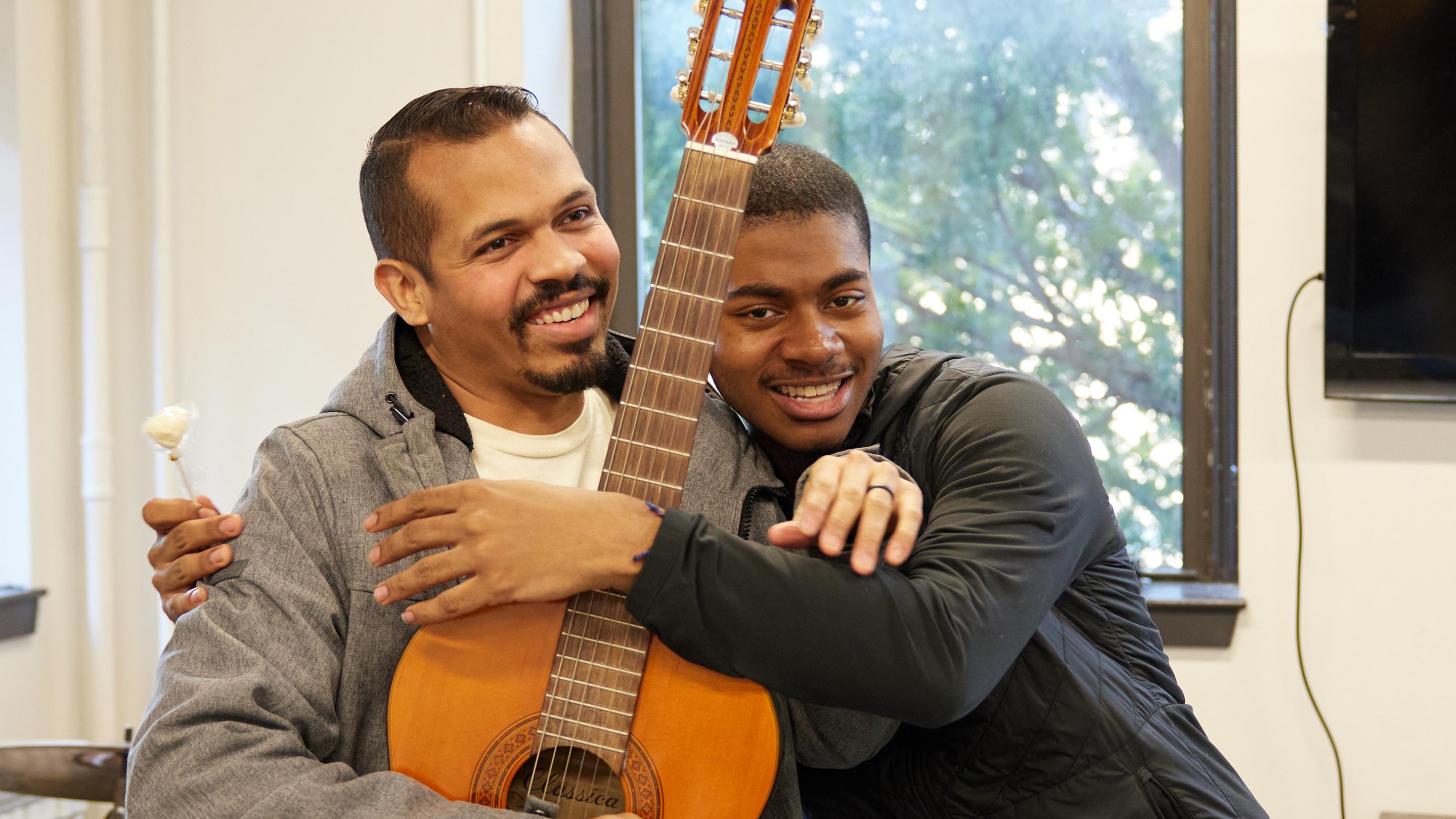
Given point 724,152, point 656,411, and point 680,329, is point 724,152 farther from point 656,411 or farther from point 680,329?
point 656,411

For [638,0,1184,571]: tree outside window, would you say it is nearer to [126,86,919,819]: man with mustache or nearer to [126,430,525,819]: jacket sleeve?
[126,86,919,819]: man with mustache

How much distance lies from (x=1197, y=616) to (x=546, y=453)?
1.62 m

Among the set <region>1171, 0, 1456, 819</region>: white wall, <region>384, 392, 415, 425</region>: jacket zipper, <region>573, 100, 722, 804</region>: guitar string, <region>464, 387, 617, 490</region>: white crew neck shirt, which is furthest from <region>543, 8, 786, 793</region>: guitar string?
<region>1171, 0, 1456, 819</region>: white wall

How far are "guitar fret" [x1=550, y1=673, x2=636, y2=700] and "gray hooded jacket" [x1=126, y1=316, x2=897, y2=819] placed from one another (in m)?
0.15

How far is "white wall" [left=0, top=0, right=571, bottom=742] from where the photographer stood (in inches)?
101

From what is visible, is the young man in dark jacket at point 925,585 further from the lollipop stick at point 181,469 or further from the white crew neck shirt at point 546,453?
the lollipop stick at point 181,469

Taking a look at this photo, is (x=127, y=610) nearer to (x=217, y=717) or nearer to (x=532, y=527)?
(x=217, y=717)

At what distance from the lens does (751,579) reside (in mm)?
1111

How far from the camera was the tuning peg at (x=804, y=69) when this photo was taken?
4.57 feet

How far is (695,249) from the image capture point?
1347mm

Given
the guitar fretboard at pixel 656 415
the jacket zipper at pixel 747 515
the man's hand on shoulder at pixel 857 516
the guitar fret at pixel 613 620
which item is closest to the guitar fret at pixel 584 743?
the guitar fretboard at pixel 656 415

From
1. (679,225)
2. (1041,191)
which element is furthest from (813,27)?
(1041,191)

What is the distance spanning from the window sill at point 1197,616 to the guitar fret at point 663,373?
1520 mm

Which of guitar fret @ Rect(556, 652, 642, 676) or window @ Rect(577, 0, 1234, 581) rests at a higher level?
window @ Rect(577, 0, 1234, 581)
